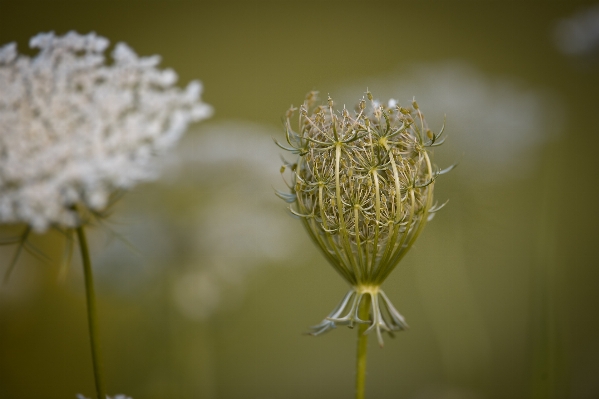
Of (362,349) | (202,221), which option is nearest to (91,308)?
(362,349)

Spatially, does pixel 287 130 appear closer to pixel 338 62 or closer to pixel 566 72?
pixel 338 62

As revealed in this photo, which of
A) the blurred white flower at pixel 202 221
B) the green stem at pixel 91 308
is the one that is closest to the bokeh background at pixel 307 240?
the blurred white flower at pixel 202 221

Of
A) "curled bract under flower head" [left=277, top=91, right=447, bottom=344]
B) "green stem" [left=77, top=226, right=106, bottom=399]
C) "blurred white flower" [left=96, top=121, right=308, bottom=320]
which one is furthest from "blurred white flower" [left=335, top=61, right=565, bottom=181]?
"green stem" [left=77, top=226, right=106, bottom=399]

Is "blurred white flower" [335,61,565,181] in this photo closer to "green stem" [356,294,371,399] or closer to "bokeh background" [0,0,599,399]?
"bokeh background" [0,0,599,399]

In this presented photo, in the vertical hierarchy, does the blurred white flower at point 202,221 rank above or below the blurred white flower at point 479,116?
below

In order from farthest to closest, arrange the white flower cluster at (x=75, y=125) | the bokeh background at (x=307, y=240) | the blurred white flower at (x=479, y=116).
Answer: the blurred white flower at (x=479, y=116) → the bokeh background at (x=307, y=240) → the white flower cluster at (x=75, y=125)

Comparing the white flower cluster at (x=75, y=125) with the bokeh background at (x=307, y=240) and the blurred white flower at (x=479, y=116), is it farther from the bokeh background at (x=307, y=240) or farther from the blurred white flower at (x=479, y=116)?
the blurred white flower at (x=479, y=116)

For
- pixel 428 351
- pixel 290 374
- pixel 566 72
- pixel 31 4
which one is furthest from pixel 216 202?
pixel 566 72

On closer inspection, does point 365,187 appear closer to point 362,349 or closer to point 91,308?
point 362,349
